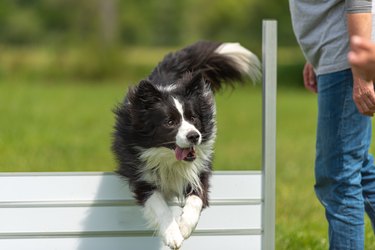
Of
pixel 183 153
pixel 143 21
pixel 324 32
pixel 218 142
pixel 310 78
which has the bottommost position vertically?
pixel 143 21

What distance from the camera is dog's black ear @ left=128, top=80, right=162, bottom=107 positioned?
425 cm

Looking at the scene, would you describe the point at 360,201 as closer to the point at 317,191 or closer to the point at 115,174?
the point at 317,191

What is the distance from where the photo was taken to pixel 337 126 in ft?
12.6

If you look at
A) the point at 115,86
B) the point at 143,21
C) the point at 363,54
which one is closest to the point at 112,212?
the point at 363,54

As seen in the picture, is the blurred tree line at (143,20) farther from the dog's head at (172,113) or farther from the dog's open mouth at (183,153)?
the dog's open mouth at (183,153)

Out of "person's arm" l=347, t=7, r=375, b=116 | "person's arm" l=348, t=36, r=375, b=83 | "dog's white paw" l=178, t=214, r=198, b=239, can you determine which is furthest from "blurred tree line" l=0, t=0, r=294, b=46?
"person's arm" l=348, t=36, r=375, b=83

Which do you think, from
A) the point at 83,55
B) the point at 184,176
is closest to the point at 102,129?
the point at 184,176

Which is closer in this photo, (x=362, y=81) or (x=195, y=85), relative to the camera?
(x=362, y=81)

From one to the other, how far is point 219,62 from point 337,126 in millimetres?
1614

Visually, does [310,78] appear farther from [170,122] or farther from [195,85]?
[170,122]

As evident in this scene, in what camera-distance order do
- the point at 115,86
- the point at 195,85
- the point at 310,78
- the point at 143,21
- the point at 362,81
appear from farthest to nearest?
the point at 143,21 < the point at 115,86 < the point at 310,78 < the point at 195,85 < the point at 362,81

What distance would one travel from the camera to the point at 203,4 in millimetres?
39875

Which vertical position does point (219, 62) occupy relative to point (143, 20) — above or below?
above

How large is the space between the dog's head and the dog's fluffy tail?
0.65 metres
